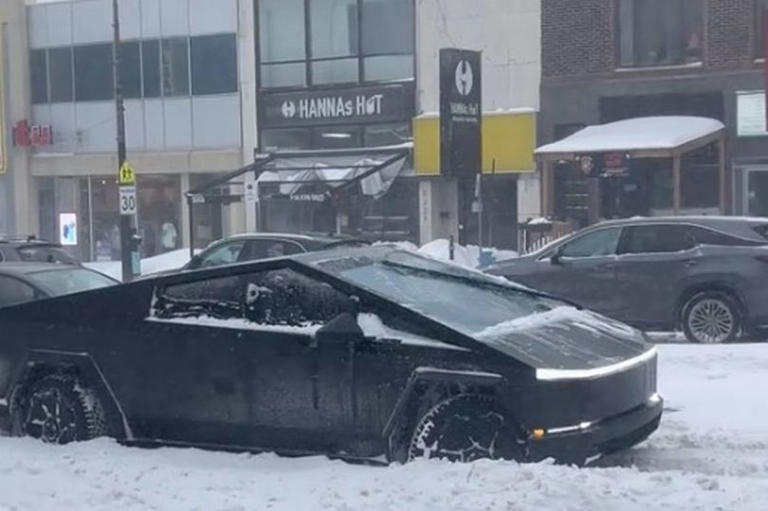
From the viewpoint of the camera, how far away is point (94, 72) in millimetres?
39562

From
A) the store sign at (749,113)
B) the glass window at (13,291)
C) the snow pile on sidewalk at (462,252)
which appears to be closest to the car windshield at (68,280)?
the glass window at (13,291)

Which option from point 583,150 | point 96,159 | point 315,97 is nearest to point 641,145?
point 583,150

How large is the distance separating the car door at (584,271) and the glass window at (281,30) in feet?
64.9

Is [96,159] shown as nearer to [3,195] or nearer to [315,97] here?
[3,195]

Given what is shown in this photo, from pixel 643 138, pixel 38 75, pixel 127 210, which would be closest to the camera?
pixel 127 210

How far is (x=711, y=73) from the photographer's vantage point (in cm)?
2892

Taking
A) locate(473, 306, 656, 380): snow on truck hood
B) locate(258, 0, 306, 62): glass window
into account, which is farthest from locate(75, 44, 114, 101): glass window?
locate(473, 306, 656, 380): snow on truck hood

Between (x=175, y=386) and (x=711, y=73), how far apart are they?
22.4m

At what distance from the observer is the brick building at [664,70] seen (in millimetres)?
28641

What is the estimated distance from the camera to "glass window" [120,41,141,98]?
3872cm

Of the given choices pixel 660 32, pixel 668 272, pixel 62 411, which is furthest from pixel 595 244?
pixel 660 32

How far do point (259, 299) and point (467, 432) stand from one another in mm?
1746

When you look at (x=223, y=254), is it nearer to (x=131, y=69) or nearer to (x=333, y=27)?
(x=333, y=27)

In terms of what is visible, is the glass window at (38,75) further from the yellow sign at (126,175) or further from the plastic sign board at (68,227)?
the yellow sign at (126,175)
